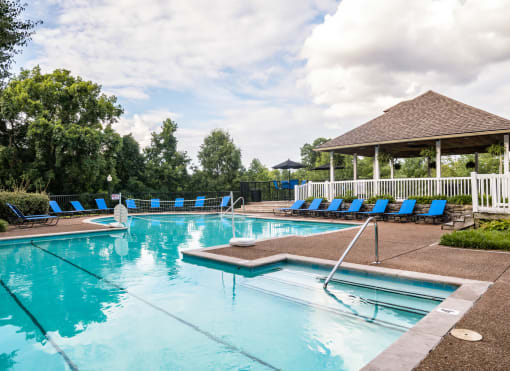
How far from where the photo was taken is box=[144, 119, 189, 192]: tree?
26406 millimetres

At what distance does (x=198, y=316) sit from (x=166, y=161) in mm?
24336

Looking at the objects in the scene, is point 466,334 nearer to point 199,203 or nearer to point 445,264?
point 445,264

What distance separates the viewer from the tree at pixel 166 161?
26.4m

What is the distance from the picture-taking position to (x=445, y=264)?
16.9 feet

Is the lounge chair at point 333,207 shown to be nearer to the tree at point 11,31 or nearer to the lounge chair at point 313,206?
the lounge chair at point 313,206

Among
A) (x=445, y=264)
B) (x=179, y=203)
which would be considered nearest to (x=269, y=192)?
(x=179, y=203)

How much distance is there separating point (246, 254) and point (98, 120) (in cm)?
1900

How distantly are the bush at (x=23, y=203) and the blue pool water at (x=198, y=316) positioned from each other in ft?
27.5

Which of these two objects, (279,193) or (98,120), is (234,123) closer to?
(279,193)

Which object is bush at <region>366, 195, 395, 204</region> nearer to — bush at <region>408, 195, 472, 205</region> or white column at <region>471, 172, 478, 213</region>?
bush at <region>408, 195, 472, 205</region>

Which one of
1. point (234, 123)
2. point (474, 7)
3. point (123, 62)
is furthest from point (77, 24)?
point (234, 123)

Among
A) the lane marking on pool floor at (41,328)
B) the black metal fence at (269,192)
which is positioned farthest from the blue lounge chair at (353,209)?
the lane marking on pool floor at (41,328)

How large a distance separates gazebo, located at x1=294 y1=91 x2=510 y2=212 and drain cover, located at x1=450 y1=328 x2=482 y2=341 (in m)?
11.4

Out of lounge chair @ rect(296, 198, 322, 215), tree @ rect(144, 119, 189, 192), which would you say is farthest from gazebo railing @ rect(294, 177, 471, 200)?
tree @ rect(144, 119, 189, 192)
